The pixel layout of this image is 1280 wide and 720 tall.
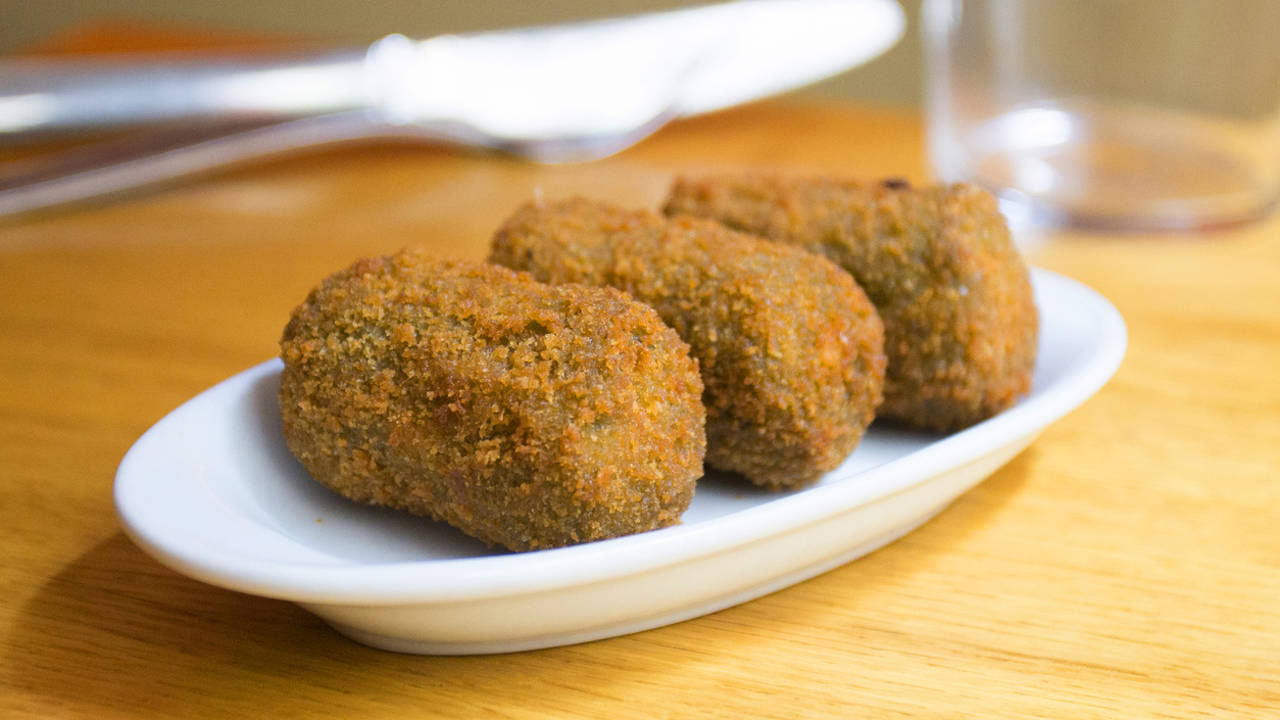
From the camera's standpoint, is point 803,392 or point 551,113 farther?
point 551,113

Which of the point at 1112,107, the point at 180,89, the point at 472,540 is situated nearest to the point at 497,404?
the point at 472,540

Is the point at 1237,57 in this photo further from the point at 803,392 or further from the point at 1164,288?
the point at 803,392

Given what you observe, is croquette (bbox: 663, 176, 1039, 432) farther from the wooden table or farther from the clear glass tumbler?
the clear glass tumbler

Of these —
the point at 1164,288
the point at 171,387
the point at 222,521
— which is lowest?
the point at 1164,288

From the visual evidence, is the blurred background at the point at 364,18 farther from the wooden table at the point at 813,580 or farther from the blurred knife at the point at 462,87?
the wooden table at the point at 813,580

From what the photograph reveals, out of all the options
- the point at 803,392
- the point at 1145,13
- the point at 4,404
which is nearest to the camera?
the point at 803,392

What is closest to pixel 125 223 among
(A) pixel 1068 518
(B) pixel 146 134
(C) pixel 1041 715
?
(B) pixel 146 134

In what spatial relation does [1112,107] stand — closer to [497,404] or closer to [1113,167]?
[1113,167]
